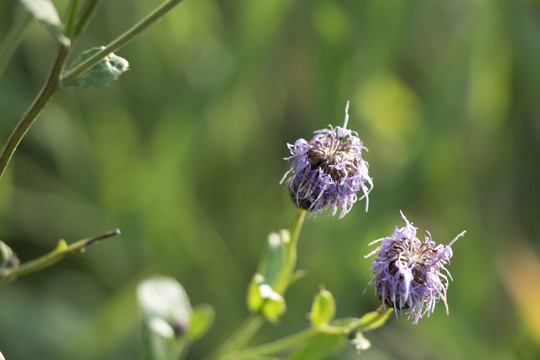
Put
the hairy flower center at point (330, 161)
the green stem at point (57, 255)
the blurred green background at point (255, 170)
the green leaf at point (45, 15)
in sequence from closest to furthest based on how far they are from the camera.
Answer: the green leaf at point (45, 15), the green stem at point (57, 255), the hairy flower center at point (330, 161), the blurred green background at point (255, 170)

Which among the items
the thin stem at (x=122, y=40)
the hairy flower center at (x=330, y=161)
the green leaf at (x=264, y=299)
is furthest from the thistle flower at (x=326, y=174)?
the thin stem at (x=122, y=40)

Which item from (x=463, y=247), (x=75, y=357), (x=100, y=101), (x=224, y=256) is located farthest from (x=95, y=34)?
(x=463, y=247)

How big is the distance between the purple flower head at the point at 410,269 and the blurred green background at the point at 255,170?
0.80 meters

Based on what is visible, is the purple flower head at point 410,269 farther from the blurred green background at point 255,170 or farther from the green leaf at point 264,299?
the blurred green background at point 255,170

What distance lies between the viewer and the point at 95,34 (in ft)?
5.39

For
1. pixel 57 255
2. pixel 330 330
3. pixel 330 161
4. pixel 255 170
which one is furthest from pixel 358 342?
pixel 255 170

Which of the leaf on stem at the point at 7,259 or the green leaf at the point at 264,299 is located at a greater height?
the leaf on stem at the point at 7,259

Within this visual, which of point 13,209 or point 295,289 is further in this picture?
Result: point 295,289

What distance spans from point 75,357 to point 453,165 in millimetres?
948

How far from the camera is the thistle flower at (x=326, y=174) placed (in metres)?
0.64

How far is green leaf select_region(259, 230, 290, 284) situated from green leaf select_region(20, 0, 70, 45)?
1.12 ft

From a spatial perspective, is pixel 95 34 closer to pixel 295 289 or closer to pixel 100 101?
pixel 100 101

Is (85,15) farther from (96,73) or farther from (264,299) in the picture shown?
(264,299)

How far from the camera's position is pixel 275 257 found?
0.72 m
